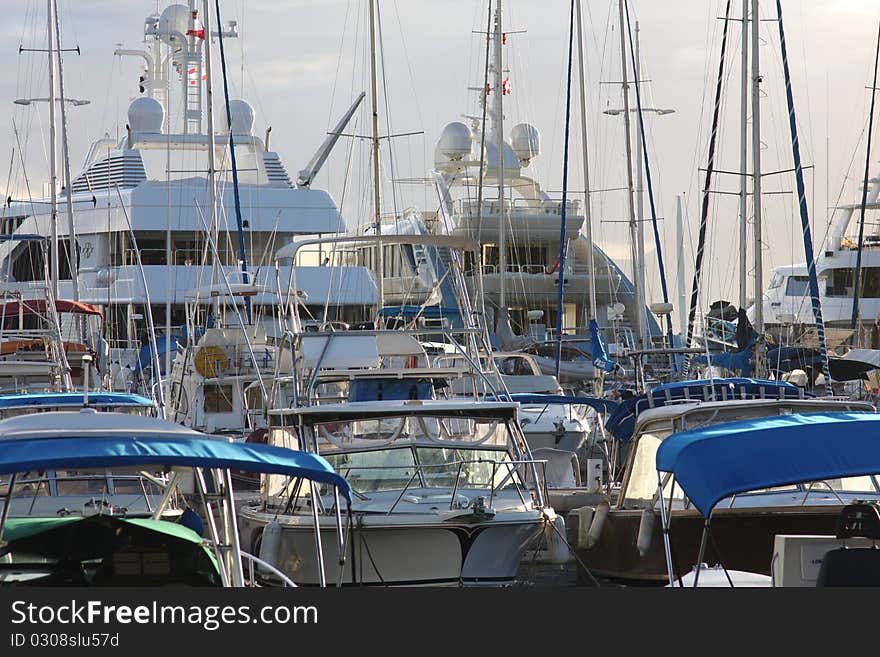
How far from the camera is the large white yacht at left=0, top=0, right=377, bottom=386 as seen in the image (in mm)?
36219

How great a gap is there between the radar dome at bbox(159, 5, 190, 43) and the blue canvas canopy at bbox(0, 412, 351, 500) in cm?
3744

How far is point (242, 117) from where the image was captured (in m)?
42.2

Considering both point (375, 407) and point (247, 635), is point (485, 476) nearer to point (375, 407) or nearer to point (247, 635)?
point (375, 407)

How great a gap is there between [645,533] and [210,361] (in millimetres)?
10779

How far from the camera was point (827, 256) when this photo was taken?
157 ft

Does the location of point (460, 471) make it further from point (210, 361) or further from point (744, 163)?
point (744, 163)

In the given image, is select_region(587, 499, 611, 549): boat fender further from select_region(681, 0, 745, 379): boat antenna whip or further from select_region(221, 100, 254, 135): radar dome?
select_region(221, 100, 254, 135): radar dome

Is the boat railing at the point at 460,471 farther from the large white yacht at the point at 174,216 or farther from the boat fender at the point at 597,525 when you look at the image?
the large white yacht at the point at 174,216

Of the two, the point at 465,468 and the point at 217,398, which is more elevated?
the point at 465,468

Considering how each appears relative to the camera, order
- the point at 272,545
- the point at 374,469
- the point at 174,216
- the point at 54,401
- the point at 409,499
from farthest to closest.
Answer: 1. the point at 174,216
2. the point at 54,401
3. the point at 374,469
4. the point at 409,499
5. the point at 272,545

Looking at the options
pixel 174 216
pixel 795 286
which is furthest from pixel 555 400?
pixel 795 286

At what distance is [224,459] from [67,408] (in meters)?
7.50

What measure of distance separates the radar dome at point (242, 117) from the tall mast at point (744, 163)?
19.9 metres

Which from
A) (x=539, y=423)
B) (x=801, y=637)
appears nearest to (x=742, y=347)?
(x=539, y=423)
